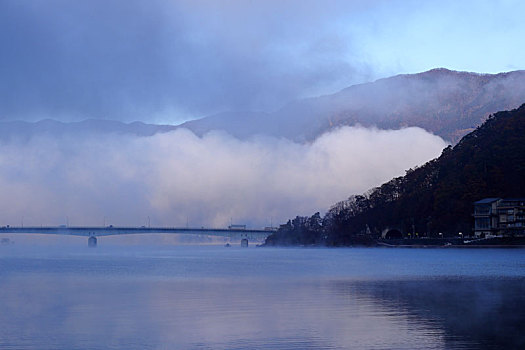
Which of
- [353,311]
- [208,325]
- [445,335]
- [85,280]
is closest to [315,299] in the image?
[353,311]

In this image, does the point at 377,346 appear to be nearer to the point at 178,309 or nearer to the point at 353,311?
the point at 353,311

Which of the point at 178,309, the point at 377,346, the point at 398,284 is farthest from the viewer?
the point at 398,284

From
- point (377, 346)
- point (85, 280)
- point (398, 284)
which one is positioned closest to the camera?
point (377, 346)

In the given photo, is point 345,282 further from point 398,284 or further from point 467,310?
point 467,310

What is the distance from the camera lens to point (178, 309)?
41.3 m

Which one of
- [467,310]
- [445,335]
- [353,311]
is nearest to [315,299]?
[353,311]

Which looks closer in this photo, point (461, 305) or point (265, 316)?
point (265, 316)

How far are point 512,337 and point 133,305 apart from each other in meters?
22.7

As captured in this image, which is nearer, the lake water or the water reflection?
the lake water

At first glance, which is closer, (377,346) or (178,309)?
(377,346)

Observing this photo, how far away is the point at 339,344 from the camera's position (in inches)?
1118

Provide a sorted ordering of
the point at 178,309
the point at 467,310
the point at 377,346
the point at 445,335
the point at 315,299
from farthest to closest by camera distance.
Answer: the point at 315,299 → the point at 178,309 → the point at 467,310 → the point at 445,335 → the point at 377,346

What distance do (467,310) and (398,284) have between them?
2187 cm

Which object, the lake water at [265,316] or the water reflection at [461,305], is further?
the water reflection at [461,305]
